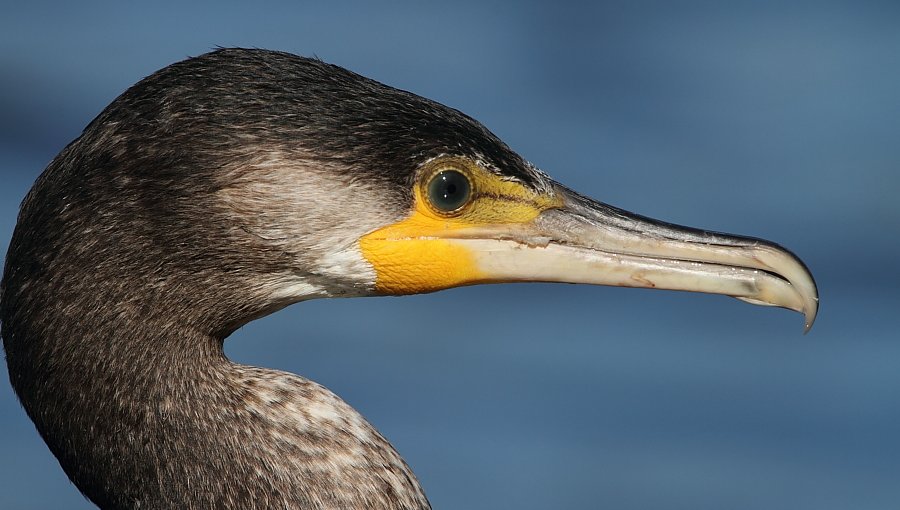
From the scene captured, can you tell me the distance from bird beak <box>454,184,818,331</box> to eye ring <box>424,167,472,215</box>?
0.12 meters

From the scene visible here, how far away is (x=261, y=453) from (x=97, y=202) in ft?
2.66

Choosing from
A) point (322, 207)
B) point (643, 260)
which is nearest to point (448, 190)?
point (322, 207)

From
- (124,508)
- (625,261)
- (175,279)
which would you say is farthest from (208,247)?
(625,261)

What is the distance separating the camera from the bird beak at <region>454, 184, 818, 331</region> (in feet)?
13.3

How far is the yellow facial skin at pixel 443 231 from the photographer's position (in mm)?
3898

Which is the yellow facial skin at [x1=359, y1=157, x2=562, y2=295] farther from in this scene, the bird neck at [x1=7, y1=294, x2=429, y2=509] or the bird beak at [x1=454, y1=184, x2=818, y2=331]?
the bird neck at [x1=7, y1=294, x2=429, y2=509]

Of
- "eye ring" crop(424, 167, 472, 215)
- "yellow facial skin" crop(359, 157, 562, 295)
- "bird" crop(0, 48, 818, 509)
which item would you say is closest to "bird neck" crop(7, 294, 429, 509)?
"bird" crop(0, 48, 818, 509)

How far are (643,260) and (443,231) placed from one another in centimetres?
59

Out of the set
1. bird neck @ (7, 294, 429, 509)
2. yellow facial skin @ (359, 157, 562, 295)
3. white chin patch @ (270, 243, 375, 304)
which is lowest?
bird neck @ (7, 294, 429, 509)

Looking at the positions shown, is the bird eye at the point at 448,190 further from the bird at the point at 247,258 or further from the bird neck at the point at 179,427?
the bird neck at the point at 179,427

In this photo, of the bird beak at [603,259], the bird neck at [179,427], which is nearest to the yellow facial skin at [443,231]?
the bird beak at [603,259]

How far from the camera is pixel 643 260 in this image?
406 centimetres

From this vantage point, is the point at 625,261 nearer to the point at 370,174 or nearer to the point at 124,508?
the point at 370,174

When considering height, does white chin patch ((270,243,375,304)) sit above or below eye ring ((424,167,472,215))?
below
